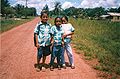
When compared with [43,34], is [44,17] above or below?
above

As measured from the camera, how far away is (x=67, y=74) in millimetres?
7473

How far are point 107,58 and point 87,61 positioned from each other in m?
0.85

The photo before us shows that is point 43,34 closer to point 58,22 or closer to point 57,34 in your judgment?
point 57,34

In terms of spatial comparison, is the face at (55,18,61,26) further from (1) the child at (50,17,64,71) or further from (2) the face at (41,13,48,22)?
(2) the face at (41,13,48,22)

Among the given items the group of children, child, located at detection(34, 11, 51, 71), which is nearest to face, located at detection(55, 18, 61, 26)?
the group of children

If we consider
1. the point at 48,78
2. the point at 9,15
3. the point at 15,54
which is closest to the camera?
the point at 48,78

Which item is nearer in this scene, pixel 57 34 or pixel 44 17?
pixel 44 17

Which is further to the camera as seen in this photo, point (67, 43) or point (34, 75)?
point (67, 43)

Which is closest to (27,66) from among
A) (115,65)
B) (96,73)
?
(96,73)

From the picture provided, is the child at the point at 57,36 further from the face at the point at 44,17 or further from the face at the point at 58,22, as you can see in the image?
the face at the point at 44,17

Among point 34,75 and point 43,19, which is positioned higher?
point 43,19

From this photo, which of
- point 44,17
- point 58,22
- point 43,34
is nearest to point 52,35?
point 43,34

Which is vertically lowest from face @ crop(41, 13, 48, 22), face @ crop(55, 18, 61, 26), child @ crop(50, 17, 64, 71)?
child @ crop(50, 17, 64, 71)

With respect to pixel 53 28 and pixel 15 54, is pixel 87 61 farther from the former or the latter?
pixel 15 54
